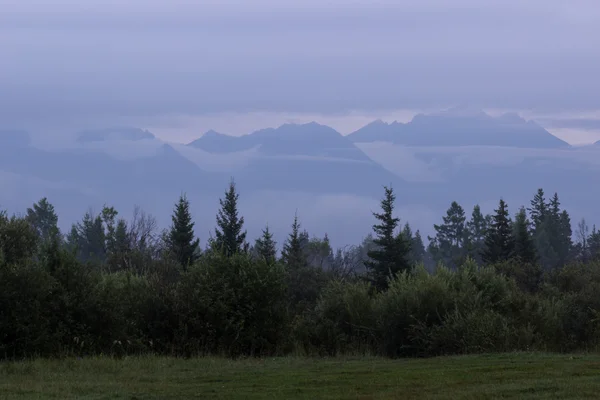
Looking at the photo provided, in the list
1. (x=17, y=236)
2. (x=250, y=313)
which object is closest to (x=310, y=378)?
(x=250, y=313)

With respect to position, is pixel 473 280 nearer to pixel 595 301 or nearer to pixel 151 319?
pixel 595 301

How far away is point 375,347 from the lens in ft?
77.6

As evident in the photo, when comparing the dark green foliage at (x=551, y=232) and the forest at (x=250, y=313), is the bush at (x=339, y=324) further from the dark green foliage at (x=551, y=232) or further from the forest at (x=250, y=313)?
the dark green foliage at (x=551, y=232)

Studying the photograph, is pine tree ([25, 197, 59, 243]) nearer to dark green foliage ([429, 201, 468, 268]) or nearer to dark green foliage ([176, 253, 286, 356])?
dark green foliage ([429, 201, 468, 268])

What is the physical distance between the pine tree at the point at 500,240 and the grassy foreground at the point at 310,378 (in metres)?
51.4

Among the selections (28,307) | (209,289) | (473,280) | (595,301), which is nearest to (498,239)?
(595,301)

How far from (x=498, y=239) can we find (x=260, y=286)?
47769 millimetres

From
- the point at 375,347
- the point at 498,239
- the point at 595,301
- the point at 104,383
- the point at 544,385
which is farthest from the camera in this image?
the point at 498,239

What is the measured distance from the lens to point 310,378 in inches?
582

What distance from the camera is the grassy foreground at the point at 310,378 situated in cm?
1276

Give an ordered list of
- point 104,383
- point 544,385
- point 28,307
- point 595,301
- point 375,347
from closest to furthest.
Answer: point 544,385 → point 104,383 → point 28,307 → point 375,347 → point 595,301

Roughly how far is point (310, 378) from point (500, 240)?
56.2 metres

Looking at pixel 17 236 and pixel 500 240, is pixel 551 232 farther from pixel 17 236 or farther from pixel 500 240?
pixel 17 236

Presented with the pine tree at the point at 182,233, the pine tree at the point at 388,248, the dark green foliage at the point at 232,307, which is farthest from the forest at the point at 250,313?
the pine tree at the point at 182,233
